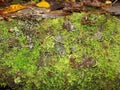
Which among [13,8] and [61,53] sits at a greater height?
[13,8]

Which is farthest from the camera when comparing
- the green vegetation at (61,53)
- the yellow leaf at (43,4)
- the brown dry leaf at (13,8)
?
the yellow leaf at (43,4)

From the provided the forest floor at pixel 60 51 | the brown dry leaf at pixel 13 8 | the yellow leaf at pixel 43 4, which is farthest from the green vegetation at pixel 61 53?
the yellow leaf at pixel 43 4

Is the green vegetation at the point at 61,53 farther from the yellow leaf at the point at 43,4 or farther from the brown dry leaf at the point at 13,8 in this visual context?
the yellow leaf at the point at 43,4

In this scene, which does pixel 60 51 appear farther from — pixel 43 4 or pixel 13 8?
pixel 13 8

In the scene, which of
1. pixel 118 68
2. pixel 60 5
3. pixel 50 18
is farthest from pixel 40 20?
pixel 118 68

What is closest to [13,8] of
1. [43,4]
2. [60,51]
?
[43,4]

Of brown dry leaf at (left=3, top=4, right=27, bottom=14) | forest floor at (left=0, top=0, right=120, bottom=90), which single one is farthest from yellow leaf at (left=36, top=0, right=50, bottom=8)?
brown dry leaf at (left=3, top=4, right=27, bottom=14)

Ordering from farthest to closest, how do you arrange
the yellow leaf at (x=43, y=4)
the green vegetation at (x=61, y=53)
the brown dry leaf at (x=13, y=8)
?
the yellow leaf at (x=43, y=4), the brown dry leaf at (x=13, y=8), the green vegetation at (x=61, y=53)

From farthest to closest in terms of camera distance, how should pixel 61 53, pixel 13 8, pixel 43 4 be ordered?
pixel 43 4 < pixel 13 8 < pixel 61 53
